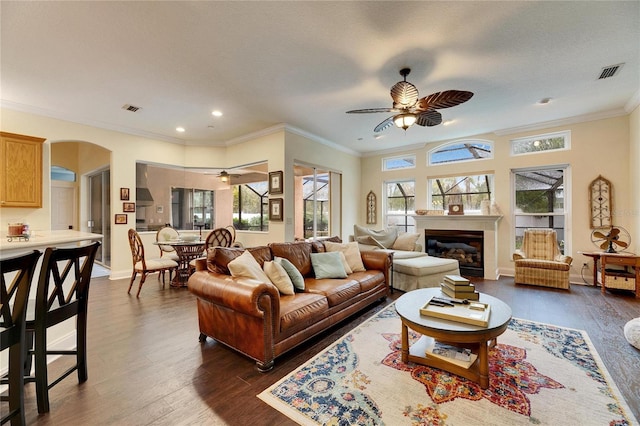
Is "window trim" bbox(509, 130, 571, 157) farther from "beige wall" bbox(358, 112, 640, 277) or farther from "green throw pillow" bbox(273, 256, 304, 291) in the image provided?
"green throw pillow" bbox(273, 256, 304, 291)

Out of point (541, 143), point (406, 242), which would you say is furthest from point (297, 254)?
point (541, 143)

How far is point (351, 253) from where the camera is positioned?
160 inches

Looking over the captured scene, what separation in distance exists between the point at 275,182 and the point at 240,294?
344cm

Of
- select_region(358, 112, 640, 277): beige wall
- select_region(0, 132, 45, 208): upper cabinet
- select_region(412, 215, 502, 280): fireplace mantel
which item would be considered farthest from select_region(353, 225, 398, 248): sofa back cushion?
select_region(0, 132, 45, 208): upper cabinet

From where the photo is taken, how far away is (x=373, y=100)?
418 cm

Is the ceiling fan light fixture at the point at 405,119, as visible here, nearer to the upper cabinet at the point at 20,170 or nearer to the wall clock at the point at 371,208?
the wall clock at the point at 371,208

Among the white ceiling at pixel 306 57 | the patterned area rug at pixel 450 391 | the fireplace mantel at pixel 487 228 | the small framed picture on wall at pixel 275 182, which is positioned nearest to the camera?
the patterned area rug at pixel 450 391

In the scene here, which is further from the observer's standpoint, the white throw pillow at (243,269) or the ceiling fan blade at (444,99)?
the ceiling fan blade at (444,99)

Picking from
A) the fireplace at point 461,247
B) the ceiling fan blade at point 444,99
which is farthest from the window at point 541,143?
the ceiling fan blade at point 444,99

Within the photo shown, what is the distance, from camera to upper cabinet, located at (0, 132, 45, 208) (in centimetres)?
A: 407

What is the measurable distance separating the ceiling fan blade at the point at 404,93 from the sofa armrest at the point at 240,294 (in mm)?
2480

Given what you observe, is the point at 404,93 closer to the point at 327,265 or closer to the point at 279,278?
the point at 327,265

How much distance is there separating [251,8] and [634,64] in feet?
14.5

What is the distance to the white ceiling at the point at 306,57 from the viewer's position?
2.38 meters
